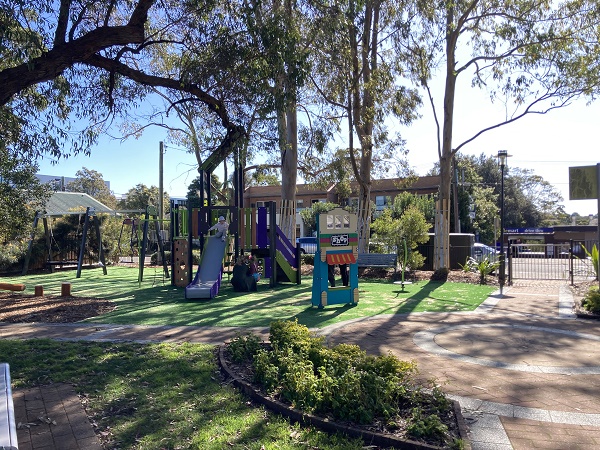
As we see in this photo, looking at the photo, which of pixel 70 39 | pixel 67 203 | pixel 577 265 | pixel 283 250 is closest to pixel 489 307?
pixel 283 250

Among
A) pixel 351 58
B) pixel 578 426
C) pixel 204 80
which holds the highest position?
pixel 351 58

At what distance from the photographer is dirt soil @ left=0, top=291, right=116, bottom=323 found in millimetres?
9726

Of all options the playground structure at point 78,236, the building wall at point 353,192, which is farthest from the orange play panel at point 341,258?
the building wall at point 353,192

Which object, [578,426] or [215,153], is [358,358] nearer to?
[578,426]

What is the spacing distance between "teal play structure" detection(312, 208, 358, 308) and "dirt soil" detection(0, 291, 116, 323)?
15.5 ft

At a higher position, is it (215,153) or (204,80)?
(204,80)

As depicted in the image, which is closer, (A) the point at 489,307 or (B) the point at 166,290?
(A) the point at 489,307

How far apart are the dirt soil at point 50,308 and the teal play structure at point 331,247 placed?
4.72 metres

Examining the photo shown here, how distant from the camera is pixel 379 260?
54.4ft

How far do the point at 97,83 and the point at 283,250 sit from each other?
23.8 feet

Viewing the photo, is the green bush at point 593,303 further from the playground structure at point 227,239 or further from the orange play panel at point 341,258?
the playground structure at point 227,239

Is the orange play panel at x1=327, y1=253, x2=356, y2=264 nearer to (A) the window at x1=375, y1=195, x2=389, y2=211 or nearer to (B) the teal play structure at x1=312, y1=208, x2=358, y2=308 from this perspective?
(B) the teal play structure at x1=312, y1=208, x2=358, y2=308

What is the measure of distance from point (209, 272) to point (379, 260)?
6.07 metres

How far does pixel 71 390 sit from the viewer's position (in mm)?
5168
